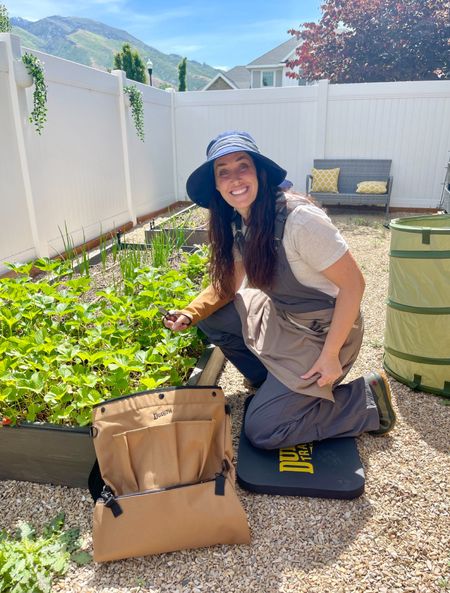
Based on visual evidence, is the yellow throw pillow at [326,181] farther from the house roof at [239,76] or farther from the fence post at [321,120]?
the house roof at [239,76]

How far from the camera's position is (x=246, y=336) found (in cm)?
195

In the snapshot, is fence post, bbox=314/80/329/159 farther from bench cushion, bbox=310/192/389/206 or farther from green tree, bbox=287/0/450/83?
green tree, bbox=287/0/450/83

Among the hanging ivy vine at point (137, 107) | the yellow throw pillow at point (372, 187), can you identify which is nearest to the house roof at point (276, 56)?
the yellow throw pillow at point (372, 187)

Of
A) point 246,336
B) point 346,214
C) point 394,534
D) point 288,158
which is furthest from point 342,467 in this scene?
point 288,158

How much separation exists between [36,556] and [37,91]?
4.01 meters

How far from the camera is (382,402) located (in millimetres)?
1907

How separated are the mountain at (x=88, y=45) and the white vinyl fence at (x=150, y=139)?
136 metres

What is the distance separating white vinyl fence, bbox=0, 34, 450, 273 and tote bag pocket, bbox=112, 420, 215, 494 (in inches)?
123

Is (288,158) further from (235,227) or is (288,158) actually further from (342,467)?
(342,467)

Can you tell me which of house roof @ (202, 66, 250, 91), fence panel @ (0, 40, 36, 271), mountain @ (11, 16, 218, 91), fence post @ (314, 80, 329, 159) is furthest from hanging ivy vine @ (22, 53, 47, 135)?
mountain @ (11, 16, 218, 91)

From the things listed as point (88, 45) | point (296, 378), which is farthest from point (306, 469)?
point (88, 45)

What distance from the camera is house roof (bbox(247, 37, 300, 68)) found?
966 inches

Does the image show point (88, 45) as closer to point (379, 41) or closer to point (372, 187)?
point (379, 41)

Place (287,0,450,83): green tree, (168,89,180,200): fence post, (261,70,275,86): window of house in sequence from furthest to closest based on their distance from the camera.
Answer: (261,70,275,86): window of house → (287,0,450,83): green tree → (168,89,180,200): fence post
